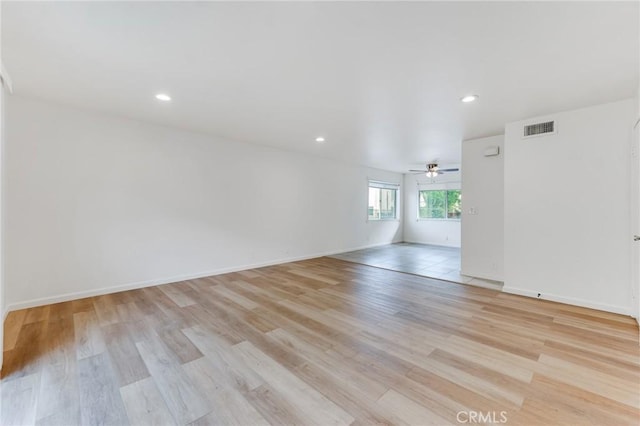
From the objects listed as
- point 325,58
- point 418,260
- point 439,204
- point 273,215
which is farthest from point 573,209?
point 439,204

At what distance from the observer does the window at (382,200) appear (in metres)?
8.35

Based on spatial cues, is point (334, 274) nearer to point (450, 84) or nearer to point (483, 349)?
point (483, 349)

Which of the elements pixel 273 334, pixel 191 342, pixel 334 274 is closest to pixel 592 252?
pixel 334 274

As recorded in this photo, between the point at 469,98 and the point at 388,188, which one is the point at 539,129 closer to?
the point at 469,98

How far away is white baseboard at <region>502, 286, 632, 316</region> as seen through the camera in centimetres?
300

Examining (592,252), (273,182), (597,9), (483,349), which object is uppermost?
(597,9)

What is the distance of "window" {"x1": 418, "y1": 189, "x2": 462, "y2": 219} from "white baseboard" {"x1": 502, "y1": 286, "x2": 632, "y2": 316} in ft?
16.4

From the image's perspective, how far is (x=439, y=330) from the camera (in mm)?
2600

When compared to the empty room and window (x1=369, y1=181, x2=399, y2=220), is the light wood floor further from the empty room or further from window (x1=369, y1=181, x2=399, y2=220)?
window (x1=369, y1=181, x2=399, y2=220)

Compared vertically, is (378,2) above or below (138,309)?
above

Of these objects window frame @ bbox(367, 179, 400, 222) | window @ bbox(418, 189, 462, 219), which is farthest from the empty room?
window @ bbox(418, 189, 462, 219)

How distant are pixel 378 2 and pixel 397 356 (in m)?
2.54

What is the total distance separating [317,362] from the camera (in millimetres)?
2061

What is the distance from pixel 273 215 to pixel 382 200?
450cm
